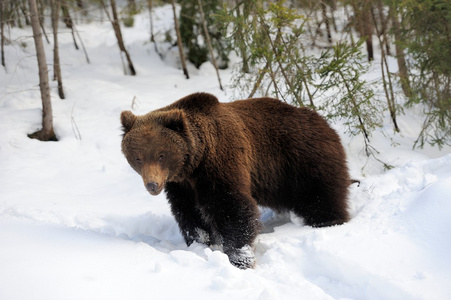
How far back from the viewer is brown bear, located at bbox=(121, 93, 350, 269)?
438cm

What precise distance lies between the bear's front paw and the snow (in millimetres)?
106

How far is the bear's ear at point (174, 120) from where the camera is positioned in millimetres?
4414

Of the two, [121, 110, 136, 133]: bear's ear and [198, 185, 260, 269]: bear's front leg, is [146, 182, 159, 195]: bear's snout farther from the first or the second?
[121, 110, 136, 133]: bear's ear

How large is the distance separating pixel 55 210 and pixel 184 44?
10785 mm

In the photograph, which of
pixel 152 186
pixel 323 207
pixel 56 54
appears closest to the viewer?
pixel 152 186

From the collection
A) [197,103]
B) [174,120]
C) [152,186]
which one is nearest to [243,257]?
[152,186]

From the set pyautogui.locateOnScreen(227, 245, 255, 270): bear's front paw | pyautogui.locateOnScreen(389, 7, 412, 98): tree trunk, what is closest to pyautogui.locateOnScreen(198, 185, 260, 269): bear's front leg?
pyautogui.locateOnScreen(227, 245, 255, 270): bear's front paw

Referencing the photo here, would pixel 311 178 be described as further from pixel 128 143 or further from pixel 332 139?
pixel 128 143

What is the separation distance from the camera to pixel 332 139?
5477 mm

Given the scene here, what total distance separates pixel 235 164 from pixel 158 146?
2.79 feet

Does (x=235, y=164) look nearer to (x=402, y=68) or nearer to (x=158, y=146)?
(x=158, y=146)

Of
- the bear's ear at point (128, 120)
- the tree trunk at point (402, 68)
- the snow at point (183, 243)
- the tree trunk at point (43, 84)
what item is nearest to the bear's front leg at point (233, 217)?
the snow at point (183, 243)

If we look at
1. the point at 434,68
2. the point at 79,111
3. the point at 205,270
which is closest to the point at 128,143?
the point at 205,270

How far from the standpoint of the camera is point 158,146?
4262 millimetres
